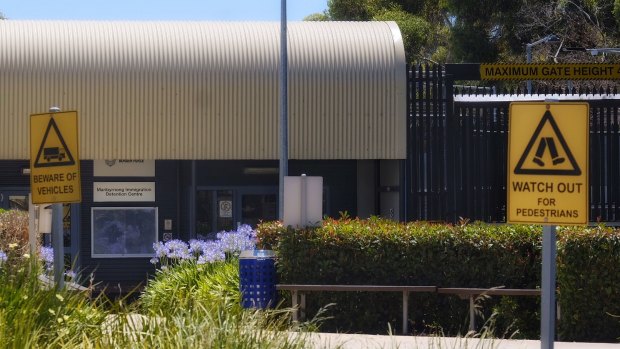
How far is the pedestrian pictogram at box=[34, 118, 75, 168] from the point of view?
1002 centimetres

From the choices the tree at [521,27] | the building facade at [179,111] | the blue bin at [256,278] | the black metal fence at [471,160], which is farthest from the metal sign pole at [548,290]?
the tree at [521,27]

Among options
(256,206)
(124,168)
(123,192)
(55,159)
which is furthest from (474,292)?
(124,168)

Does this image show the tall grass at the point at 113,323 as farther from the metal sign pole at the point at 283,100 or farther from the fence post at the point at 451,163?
the fence post at the point at 451,163

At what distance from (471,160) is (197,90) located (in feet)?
22.6

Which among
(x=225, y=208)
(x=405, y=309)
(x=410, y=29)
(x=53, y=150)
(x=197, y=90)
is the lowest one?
(x=405, y=309)

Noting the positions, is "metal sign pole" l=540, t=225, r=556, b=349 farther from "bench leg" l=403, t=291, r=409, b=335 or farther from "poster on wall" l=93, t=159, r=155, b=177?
"poster on wall" l=93, t=159, r=155, b=177

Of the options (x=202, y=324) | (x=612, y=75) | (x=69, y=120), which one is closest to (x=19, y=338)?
(x=202, y=324)

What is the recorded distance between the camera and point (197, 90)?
27375 mm

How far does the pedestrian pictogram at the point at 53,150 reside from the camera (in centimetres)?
1002

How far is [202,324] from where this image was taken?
6852 mm

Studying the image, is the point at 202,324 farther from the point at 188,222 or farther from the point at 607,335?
the point at 188,222

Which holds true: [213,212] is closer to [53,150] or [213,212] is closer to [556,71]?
[556,71]

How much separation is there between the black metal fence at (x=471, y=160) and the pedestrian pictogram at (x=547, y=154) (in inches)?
765

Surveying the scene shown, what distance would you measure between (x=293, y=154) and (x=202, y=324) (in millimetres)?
20855
